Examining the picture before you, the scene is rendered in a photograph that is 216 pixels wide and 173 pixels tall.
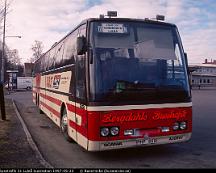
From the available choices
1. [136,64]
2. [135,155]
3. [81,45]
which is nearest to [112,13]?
[81,45]

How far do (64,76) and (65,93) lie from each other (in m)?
0.61

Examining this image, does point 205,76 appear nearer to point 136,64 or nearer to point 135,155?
point 135,155

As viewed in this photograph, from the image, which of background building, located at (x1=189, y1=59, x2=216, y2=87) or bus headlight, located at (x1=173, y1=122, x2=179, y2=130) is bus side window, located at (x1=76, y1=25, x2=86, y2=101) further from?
background building, located at (x1=189, y1=59, x2=216, y2=87)

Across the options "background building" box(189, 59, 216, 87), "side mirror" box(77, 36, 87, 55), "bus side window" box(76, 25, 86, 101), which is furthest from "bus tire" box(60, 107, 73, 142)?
"background building" box(189, 59, 216, 87)

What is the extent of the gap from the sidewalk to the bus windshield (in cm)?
200

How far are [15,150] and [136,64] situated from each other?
3752 mm

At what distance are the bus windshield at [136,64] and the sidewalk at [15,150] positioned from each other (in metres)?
2.00

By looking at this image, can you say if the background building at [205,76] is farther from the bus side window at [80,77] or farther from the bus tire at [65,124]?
the bus side window at [80,77]

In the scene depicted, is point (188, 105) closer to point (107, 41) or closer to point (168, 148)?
point (168, 148)

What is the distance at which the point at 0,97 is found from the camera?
16094 millimetres

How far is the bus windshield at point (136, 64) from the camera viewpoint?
7.67 metres

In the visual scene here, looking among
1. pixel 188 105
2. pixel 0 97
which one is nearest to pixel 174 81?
pixel 188 105

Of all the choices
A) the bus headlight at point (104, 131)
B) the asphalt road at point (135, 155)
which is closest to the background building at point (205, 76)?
the asphalt road at point (135, 155)

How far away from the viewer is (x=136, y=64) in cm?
794
